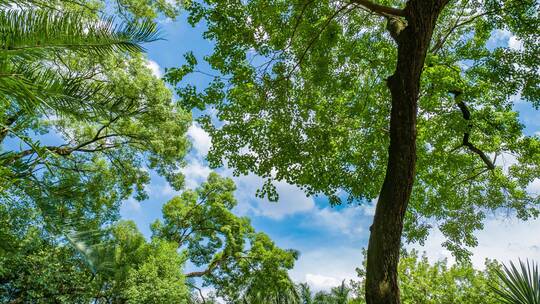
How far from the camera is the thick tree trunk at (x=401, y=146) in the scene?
11.7 feet

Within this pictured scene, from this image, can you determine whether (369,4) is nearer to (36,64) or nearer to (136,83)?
(36,64)

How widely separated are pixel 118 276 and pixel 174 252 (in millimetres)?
2229

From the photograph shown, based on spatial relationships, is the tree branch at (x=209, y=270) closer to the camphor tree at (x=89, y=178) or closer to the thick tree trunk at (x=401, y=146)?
the camphor tree at (x=89, y=178)

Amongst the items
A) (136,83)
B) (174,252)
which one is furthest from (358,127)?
(174,252)

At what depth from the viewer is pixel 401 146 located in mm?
3752

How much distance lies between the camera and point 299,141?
6539 mm

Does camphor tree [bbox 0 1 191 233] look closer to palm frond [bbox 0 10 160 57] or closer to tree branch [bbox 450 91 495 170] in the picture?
palm frond [bbox 0 10 160 57]

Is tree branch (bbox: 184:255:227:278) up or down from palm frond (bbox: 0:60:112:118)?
up

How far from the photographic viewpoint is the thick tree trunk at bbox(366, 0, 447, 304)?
11.7 feet

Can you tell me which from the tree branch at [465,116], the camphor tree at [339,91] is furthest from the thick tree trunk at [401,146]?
the tree branch at [465,116]

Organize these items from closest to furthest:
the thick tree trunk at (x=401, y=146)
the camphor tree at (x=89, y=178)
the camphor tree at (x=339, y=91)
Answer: the thick tree trunk at (x=401, y=146) < the camphor tree at (x=339, y=91) < the camphor tree at (x=89, y=178)

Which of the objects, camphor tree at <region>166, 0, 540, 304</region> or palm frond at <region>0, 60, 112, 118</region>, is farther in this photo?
camphor tree at <region>166, 0, 540, 304</region>

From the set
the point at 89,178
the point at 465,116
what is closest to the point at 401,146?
the point at 465,116

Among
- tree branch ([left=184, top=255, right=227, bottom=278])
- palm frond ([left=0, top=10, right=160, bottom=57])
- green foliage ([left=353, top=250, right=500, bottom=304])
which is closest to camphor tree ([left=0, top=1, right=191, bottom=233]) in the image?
palm frond ([left=0, top=10, right=160, bottom=57])
